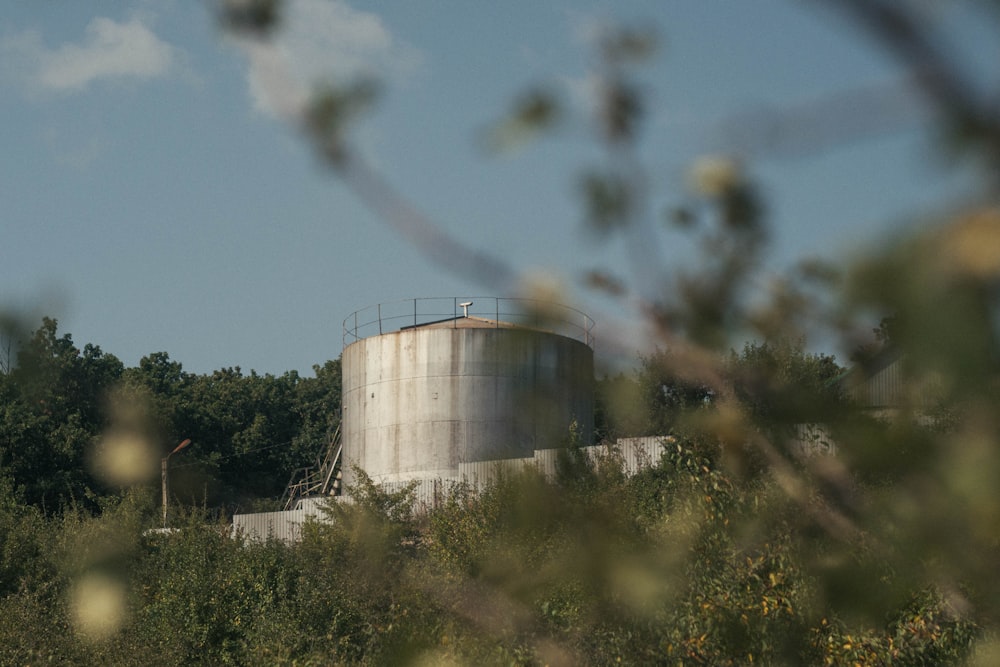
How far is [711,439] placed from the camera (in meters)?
1.58

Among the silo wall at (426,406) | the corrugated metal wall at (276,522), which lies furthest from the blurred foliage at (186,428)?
the silo wall at (426,406)

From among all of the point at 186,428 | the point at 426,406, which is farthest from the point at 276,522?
the point at 186,428

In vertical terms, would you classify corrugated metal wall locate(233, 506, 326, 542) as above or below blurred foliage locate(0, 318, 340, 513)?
below

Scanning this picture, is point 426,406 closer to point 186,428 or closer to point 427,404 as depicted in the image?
point 427,404

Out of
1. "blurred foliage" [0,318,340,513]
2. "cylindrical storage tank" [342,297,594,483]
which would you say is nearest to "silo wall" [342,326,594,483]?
"cylindrical storage tank" [342,297,594,483]

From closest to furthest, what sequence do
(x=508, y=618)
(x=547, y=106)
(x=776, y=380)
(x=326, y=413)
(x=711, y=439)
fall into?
(x=547, y=106) → (x=776, y=380) → (x=711, y=439) → (x=508, y=618) → (x=326, y=413)

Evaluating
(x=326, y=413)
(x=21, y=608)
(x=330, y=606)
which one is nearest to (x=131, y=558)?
(x=21, y=608)

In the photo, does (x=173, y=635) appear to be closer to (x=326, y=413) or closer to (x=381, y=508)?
(x=381, y=508)

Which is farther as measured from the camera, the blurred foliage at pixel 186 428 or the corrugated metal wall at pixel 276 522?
the blurred foliage at pixel 186 428

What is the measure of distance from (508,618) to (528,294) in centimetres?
126

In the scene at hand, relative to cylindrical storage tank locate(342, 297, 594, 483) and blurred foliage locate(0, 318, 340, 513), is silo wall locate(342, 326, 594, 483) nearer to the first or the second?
cylindrical storage tank locate(342, 297, 594, 483)

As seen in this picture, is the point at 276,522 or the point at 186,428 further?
the point at 186,428

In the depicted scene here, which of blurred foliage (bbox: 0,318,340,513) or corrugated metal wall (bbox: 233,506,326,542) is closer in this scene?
corrugated metal wall (bbox: 233,506,326,542)

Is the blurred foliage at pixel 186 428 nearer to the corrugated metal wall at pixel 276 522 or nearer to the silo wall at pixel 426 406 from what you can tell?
the corrugated metal wall at pixel 276 522
